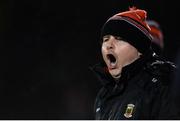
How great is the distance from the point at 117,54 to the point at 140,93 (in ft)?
0.67

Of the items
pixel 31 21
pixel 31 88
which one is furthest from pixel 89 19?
pixel 31 88

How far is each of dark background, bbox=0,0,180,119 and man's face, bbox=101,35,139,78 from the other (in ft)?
5.85

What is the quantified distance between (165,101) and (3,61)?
2428 millimetres

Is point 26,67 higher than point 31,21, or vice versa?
point 31,21

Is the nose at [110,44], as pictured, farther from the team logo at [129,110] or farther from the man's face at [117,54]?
the team logo at [129,110]

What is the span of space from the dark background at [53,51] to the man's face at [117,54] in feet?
5.85

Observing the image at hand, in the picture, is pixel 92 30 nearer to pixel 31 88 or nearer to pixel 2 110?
pixel 31 88

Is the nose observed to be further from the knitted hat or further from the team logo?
the team logo

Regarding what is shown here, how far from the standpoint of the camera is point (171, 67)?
1.76 metres

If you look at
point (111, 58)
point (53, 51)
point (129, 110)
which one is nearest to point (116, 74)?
point (111, 58)

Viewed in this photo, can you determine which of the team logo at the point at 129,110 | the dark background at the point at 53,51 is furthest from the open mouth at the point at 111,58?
the dark background at the point at 53,51

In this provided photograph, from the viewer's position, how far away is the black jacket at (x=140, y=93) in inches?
66.1

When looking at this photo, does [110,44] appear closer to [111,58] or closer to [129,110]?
[111,58]

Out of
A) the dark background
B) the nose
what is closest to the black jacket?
the nose
